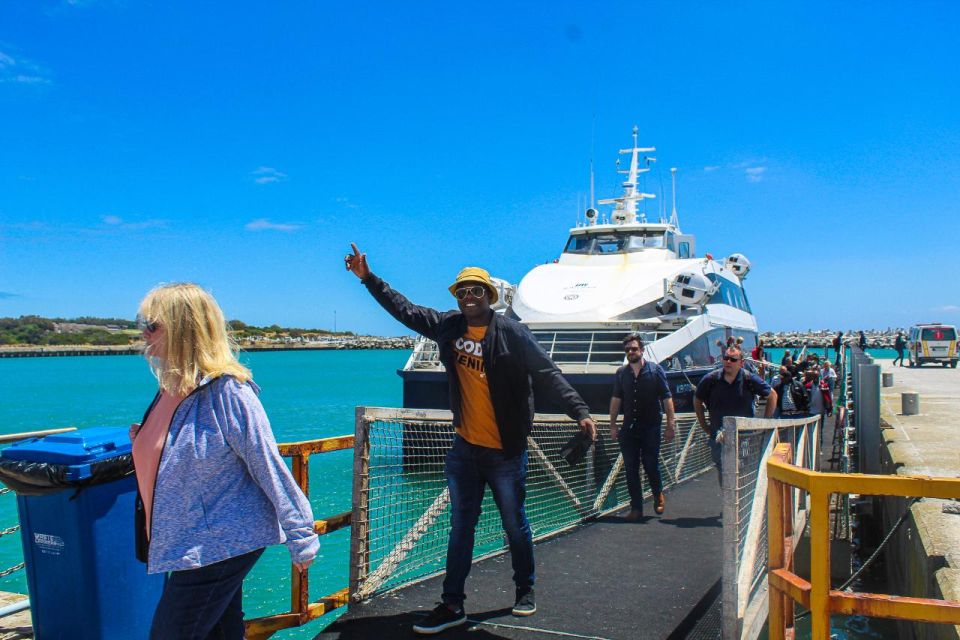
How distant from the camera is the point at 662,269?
18109 mm

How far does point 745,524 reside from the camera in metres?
4.29

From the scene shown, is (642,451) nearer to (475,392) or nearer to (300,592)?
(475,392)

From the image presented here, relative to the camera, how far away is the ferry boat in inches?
564

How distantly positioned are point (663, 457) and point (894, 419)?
263 inches

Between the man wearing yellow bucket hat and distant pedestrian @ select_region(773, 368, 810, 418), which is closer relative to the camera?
the man wearing yellow bucket hat

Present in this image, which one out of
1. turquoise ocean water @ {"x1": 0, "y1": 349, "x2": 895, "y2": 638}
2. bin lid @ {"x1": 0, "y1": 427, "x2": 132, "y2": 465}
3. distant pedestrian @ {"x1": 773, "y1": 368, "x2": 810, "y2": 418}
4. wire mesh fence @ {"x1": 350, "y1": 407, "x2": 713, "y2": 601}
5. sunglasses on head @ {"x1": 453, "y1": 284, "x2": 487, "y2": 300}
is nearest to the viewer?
bin lid @ {"x1": 0, "y1": 427, "x2": 132, "y2": 465}

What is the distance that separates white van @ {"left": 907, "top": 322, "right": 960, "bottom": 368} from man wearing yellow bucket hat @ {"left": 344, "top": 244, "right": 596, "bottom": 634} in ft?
140

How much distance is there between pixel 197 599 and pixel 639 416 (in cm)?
551

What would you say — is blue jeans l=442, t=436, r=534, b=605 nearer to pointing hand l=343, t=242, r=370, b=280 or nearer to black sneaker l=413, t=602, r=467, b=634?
black sneaker l=413, t=602, r=467, b=634

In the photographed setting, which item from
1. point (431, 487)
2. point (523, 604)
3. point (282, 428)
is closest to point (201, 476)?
point (523, 604)

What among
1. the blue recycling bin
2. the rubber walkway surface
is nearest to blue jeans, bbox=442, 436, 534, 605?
the rubber walkway surface

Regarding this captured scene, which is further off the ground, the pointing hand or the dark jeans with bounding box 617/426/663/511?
the pointing hand

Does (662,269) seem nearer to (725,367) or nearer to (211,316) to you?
(725,367)

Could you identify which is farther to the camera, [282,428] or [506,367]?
[282,428]
